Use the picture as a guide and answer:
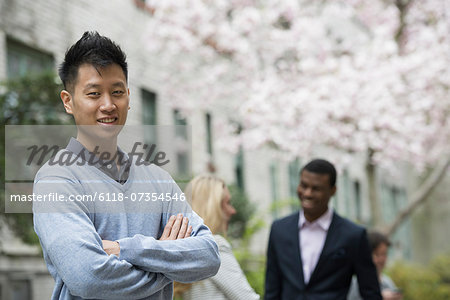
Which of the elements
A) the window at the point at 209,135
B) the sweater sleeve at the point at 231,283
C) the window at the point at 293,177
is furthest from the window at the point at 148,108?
the sweater sleeve at the point at 231,283

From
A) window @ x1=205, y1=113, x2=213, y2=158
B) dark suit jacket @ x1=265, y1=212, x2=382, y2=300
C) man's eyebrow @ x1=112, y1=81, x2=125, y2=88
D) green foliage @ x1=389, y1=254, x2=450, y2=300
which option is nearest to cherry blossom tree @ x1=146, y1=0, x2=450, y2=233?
window @ x1=205, y1=113, x2=213, y2=158

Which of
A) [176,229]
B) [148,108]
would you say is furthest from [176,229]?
[148,108]

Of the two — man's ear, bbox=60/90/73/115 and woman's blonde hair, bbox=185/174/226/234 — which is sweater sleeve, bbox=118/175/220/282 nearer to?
man's ear, bbox=60/90/73/115

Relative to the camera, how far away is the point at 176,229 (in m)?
2.83

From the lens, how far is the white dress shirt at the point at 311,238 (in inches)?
215

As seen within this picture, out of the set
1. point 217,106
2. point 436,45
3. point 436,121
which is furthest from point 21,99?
point 436,121

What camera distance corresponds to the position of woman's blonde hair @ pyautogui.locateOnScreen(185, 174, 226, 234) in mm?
4555

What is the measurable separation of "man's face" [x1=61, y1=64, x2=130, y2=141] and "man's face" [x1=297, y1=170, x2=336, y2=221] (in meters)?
3.00

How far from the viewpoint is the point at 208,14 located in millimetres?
14102

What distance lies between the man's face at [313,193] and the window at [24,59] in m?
5.51

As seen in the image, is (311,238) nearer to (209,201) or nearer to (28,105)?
(209,201)

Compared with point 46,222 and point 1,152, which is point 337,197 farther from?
point 46,222

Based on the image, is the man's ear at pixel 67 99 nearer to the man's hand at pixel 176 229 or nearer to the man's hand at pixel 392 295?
the man's hand at pixel 176 229

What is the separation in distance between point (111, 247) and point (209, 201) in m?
1.99
